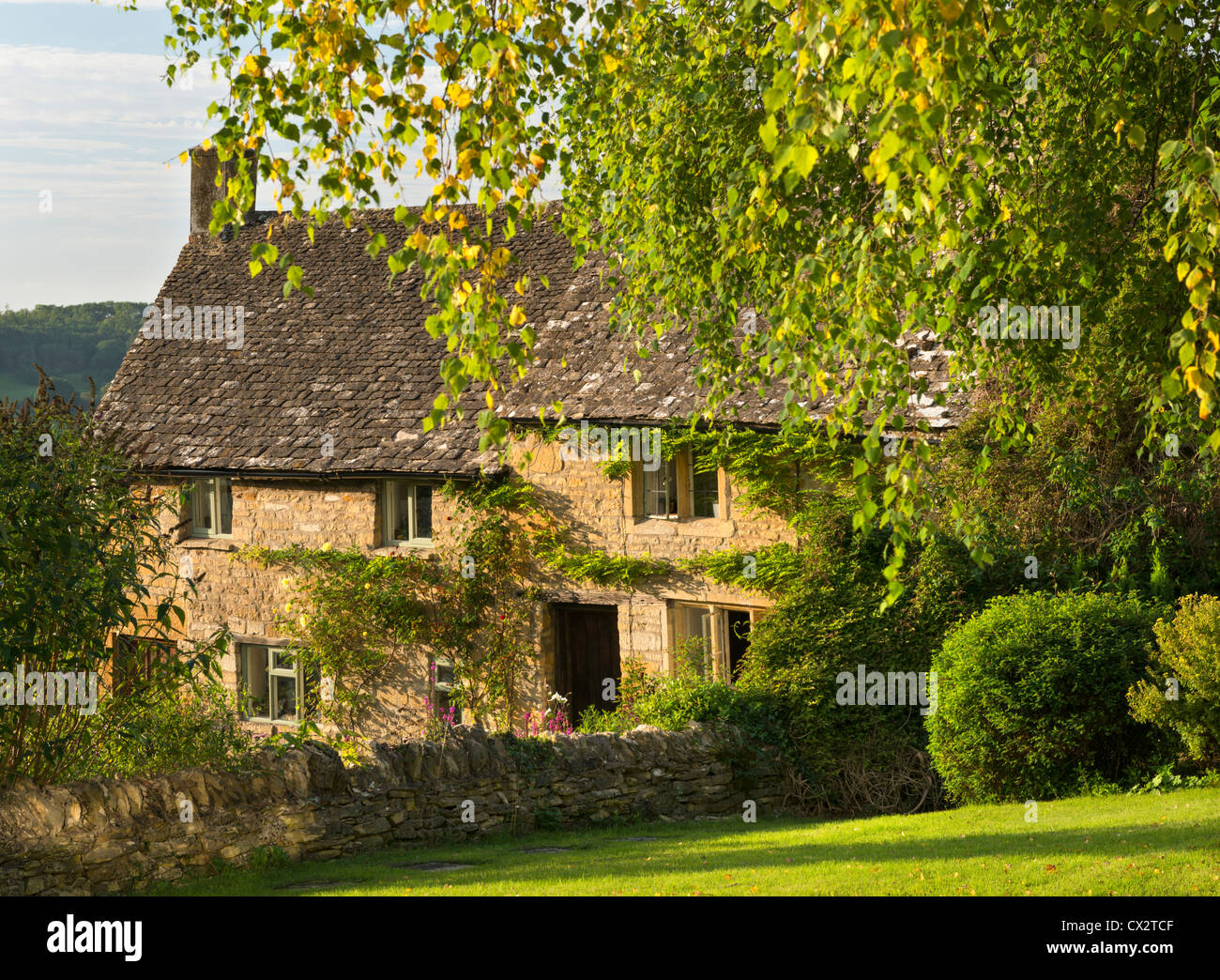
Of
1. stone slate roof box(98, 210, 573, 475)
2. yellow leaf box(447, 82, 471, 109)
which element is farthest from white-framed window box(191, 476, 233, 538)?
yellow leaf box(447, 82, 471, 109)

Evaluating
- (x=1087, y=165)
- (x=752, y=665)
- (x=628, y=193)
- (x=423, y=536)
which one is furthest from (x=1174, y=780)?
(x=423, y=536)

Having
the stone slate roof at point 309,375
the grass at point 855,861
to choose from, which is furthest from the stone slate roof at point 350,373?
the grass at point 855,861

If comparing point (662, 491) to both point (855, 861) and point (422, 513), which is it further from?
point (855, 861)

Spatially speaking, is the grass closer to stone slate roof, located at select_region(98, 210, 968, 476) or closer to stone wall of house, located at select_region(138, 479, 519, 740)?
stone slate roof, located at select_region(98, 210, 968, 476)

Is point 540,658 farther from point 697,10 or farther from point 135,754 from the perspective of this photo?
point 697,10

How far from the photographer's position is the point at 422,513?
17.0 metres

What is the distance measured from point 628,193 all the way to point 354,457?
9.44 m

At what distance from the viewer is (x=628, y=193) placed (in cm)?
823

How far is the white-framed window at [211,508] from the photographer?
723 inches

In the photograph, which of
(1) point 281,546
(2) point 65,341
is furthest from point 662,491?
(2) point 65,341

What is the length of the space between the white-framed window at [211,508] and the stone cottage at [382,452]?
28 millimetres
